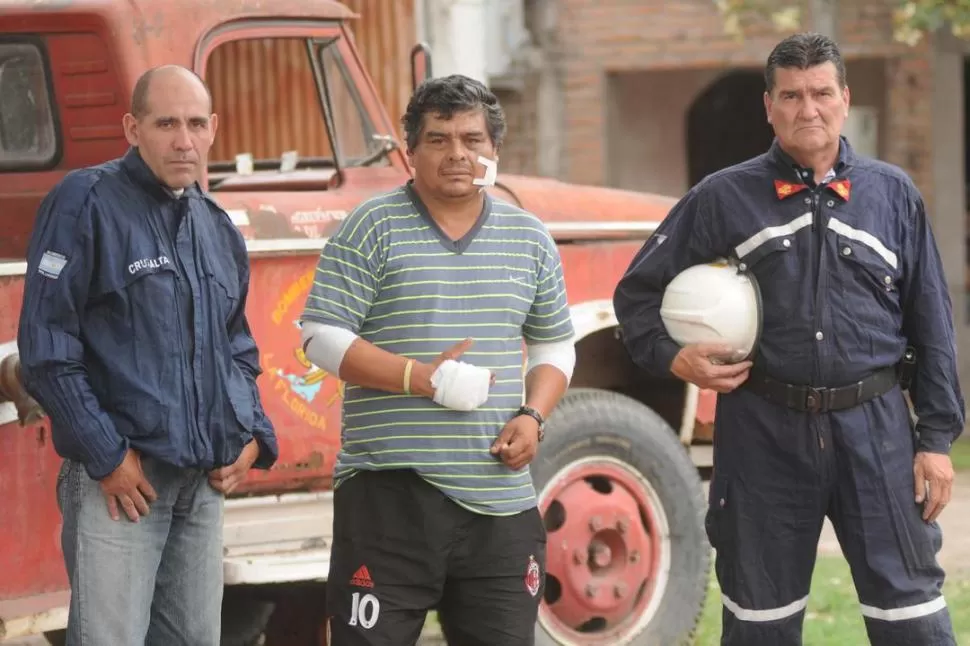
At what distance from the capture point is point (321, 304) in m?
4.11

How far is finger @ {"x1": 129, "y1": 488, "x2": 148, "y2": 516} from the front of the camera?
12.9 ft

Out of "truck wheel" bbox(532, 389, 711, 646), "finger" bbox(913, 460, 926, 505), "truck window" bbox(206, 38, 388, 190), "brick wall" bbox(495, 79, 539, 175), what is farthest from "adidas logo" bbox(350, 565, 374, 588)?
"brick wall" bbox(495, 79, 539, 175)

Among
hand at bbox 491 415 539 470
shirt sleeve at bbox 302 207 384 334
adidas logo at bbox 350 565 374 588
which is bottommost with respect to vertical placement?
adidas logo at bbox 350 565 374 588

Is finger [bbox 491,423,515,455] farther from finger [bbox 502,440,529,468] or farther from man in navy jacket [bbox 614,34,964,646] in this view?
man in navy jacket [bbox 614,34,964,646]

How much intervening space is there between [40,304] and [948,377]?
220cm

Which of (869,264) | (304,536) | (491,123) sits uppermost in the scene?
(491,123)

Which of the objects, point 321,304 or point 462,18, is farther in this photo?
point 462,18

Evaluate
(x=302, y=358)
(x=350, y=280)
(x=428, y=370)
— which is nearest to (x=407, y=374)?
(x=428, y=370)

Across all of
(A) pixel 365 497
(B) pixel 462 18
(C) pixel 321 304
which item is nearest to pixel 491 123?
(C) pixel 321 304

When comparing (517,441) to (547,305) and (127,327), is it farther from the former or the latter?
(127,327)

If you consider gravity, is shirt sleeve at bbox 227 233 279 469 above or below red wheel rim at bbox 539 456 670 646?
above

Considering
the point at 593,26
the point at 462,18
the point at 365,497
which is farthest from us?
the point at 593,26

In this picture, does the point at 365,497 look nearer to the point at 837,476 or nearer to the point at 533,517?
the point at 533,517

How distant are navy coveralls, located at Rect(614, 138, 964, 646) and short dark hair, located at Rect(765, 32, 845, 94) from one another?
0.68ft
